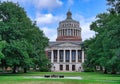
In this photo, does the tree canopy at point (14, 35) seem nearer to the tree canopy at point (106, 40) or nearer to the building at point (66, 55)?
the tree canopy at point (106, 40)

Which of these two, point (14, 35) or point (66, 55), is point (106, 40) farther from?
point (66, 55)

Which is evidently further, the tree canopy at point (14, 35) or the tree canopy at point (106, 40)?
the tree canopy at point (14, 35)

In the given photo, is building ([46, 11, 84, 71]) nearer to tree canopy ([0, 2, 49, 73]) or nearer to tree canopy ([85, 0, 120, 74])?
tree canopy ([85, 0, 120, 74])

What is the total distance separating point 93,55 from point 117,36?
113 ft

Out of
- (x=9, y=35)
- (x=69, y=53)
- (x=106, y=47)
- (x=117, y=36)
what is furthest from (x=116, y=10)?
(x=69, y=53)

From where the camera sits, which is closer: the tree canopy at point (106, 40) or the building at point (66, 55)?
the tree canopy at point (106, 40)

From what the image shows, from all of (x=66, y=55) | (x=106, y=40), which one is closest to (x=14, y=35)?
(x=106, y=40)

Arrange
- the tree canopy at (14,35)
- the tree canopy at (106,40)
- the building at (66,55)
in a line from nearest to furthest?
the tree canopy at (106,40), the tree canopy at (14,35), the building at (66,55)

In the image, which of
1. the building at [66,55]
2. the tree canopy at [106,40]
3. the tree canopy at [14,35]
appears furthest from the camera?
the building at [66,55]

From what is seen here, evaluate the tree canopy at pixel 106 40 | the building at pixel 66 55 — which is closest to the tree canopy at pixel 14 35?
the tree canopy at pixel 106 40

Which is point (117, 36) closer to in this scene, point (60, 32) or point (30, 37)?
point (30, 37)

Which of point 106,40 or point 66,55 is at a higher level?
point 66,55

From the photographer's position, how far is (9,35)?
165 feet

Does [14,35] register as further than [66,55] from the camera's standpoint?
No
